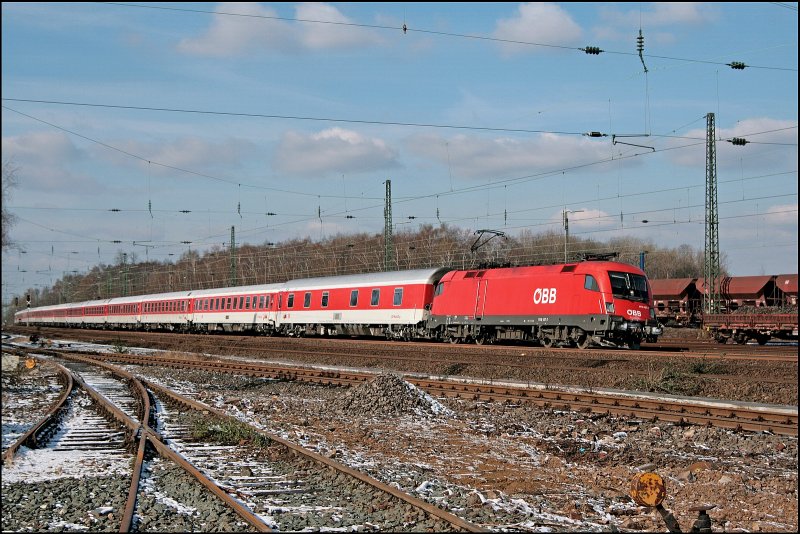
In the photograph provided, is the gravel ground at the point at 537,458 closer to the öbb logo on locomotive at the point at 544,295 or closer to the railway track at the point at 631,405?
the railway track at the point at 631,405

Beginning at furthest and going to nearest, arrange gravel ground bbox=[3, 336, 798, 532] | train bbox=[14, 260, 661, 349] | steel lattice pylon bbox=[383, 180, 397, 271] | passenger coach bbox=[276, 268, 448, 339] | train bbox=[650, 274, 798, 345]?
steel lattice pylon bbox=[383, 180, 397, 271]
train bbox=[650, 274, 798, 345]
passenger coach bbox=[276, 268, 448, 339]
train bbox=[14, 260, 661, 349]
gravel ground bbox=[3, 336, 798, 532]

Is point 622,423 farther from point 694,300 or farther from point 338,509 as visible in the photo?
point 694,300

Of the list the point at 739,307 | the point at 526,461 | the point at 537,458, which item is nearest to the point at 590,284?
the point at 537,458

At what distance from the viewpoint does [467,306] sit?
31703mm

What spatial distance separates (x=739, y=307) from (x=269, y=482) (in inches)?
1898

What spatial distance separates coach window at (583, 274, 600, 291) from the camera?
26480 millimetres

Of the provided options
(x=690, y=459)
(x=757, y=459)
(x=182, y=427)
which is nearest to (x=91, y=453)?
(x=182, y=427)

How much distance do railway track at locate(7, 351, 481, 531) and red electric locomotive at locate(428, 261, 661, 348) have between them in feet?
50.8

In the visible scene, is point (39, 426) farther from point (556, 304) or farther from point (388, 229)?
point (388, 229)

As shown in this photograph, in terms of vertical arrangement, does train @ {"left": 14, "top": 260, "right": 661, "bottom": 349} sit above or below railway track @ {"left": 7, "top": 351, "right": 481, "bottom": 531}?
above

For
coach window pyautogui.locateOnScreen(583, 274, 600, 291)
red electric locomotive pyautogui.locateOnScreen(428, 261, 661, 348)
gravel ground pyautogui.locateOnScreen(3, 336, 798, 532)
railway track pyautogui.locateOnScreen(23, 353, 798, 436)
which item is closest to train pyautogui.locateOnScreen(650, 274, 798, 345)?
red electric locomotive pyautogui.locateOnScreen(428, 261, 661, 348)

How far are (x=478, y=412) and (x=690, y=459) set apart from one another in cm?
532

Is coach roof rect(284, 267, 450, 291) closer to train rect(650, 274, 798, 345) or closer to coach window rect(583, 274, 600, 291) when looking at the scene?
coach window rect(583, 274, 600, 291)

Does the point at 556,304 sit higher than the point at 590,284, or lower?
lower
